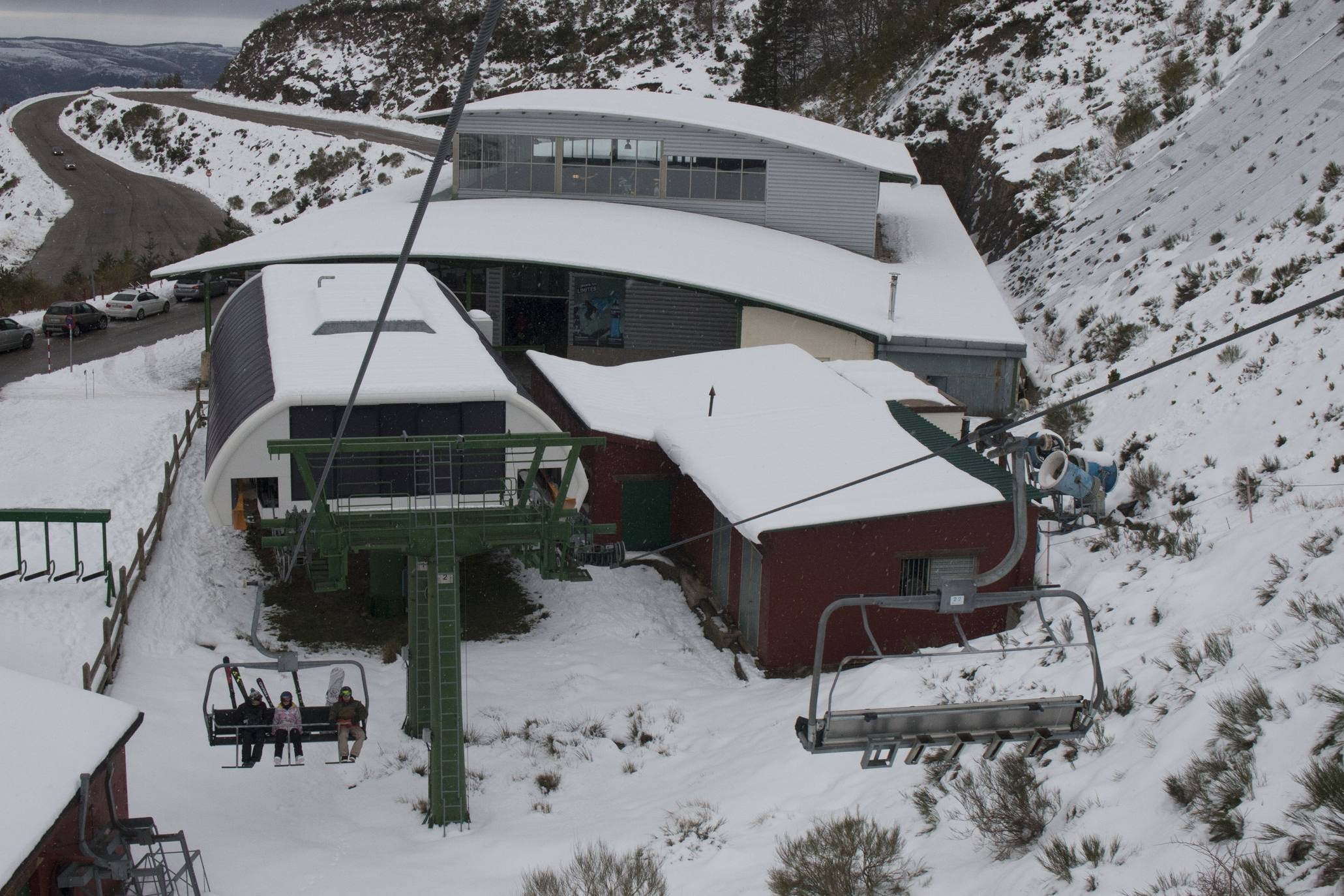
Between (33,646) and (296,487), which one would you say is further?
(296,487)

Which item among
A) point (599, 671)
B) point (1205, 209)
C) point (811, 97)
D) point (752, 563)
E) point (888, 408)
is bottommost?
point (599, 671)

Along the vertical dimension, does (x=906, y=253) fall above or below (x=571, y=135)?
below

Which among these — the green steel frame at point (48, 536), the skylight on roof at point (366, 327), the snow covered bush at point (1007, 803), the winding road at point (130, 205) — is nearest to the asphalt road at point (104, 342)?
the winding road at point (130, 205)

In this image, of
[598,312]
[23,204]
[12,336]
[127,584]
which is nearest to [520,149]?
[598,312]

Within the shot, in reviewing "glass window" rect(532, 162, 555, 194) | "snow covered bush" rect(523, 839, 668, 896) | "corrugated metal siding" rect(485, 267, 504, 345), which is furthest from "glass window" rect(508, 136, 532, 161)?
"snow covered bush" rect(523, 839, 668, 896)

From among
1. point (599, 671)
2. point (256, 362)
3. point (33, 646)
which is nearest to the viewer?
point (33, 646)

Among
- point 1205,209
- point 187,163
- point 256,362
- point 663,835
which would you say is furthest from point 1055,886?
point 187,163

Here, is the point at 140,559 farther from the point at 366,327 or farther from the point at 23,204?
the point at 23,204

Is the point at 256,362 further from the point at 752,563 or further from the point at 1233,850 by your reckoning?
the point at 1233,850

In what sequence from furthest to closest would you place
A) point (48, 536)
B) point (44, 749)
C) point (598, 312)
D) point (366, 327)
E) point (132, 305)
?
point (132, 305) → point (598, 312) → point (366, 327) → point (48, 536) → point (44, 749)
